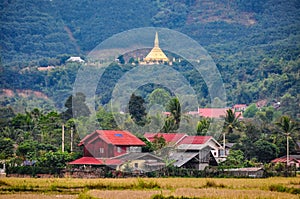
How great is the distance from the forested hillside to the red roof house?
1566 inches

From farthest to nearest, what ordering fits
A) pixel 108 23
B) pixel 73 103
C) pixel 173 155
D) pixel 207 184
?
pixel 108 23 < pixel 73 103 < pixel 173 155 < pixel 207 184

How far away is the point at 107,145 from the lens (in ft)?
125

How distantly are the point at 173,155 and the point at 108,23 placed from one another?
13023 centimetres

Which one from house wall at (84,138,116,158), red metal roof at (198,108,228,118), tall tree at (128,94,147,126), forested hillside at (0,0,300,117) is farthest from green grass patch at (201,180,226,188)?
forested hillside at (0,0,300,117)

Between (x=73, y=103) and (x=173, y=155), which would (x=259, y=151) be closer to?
(x=173, y=155)

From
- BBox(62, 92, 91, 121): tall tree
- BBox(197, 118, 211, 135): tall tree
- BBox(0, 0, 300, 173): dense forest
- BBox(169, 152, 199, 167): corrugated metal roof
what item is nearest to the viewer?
BBox(169, 152, 199, 167): corrugated metal roof

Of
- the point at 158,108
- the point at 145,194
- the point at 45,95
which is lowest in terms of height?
the point at 145,194

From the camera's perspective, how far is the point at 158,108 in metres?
55.6

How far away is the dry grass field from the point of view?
22109 millimetres

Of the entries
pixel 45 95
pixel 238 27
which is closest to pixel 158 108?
pixel 45 95

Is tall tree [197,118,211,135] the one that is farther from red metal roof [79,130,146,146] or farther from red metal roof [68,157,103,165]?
red metal roof [68,157,103,165]

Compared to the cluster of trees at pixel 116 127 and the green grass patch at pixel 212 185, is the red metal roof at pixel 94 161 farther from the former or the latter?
the green grass patch at pixel 212 185

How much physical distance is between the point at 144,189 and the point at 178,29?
131677 millimetres

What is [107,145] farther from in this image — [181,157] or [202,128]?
[202,128]
